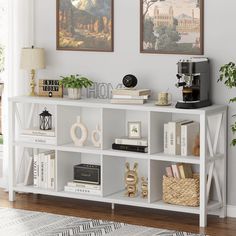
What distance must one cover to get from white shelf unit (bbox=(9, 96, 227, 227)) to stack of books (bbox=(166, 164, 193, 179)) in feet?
0.29

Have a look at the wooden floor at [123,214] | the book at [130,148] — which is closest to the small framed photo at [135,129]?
the book at [130,148]

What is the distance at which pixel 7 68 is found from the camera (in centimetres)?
649

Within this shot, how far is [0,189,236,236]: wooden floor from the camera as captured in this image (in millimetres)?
5520

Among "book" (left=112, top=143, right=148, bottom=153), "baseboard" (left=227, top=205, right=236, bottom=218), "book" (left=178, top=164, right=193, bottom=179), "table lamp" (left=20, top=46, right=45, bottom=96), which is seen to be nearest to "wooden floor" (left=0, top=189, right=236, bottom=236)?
"baseboard" (left=227, top=205, right=236, bottom=218)

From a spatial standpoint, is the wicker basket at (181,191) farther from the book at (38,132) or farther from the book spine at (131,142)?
the book at (38,132)

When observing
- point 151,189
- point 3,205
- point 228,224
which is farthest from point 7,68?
point 228,224

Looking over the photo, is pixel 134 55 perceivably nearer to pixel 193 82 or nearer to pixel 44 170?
pixel 193 82

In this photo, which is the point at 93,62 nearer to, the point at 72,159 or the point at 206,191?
the point at 72,159

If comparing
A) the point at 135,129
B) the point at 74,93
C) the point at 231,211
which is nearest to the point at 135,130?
the point at 135,129

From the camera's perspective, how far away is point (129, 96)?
578 cm

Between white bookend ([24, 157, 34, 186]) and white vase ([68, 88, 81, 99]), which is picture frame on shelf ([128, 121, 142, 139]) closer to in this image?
white vase ([68, 88, 81, 99])

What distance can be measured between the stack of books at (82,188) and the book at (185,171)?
2.14 feet

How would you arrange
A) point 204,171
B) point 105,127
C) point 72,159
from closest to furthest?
1. point 204,171
2. point 105,127
3. point 72,159

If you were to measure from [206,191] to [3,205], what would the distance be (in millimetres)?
1634
